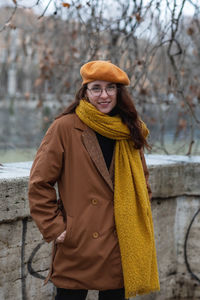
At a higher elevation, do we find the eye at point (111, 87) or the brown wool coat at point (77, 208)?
the eye at point (111, 87)

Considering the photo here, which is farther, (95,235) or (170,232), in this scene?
(170,232)

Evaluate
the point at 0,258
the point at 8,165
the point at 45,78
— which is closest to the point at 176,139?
the point at 45,78

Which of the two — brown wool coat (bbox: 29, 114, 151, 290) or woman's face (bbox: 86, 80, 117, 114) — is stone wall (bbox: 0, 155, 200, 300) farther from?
woman's face (bbox: 86, 80, 117, 114)

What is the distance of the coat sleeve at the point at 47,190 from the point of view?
8.51 ft

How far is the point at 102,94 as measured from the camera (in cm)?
272

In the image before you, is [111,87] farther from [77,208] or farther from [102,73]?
[77,208]

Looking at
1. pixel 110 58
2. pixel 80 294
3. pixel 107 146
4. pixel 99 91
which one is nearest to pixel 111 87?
pixel 99 91

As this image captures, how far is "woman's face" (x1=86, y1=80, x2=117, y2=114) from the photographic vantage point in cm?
273

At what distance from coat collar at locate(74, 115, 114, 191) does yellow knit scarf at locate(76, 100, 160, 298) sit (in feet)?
0.11

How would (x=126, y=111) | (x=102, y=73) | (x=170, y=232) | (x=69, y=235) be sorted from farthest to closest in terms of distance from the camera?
(x=170, y=232) < (x=126, y=111) < (x=102, y=73) < (x=69, y=235)

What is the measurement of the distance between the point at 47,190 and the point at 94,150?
0.33 m

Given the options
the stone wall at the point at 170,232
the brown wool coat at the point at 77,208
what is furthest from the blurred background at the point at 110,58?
the brown wool coat at the point at 77,208

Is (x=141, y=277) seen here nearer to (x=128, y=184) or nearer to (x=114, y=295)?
(x=114, y=295)

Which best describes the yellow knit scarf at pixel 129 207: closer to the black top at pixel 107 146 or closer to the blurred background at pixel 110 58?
the black top at pixel 107 146
